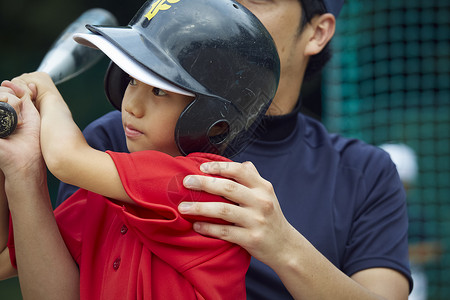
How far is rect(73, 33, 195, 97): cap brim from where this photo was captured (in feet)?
4.09

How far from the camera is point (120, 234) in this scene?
4.40ft

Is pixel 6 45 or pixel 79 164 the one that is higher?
pixel 79 164

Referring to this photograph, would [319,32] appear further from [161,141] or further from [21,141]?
[21,141]

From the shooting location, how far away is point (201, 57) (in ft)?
4.35

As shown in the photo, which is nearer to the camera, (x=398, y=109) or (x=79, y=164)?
(x=79, y=164)

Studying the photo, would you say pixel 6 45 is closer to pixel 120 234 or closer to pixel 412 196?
pixel 412 196

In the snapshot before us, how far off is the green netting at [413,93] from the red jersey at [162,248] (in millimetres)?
3320

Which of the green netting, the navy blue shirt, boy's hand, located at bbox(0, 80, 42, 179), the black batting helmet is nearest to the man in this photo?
the navy blue shirt

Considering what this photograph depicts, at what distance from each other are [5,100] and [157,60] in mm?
357

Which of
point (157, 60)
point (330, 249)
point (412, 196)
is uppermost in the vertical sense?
point (157, 60)

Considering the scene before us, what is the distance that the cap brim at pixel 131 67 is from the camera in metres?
1.25

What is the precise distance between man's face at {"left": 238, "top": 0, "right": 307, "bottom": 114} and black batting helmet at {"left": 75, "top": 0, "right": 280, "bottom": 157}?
1.60 ft

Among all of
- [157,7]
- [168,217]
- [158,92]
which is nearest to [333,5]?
[157,7]

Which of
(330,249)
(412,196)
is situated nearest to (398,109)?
(412,196)
